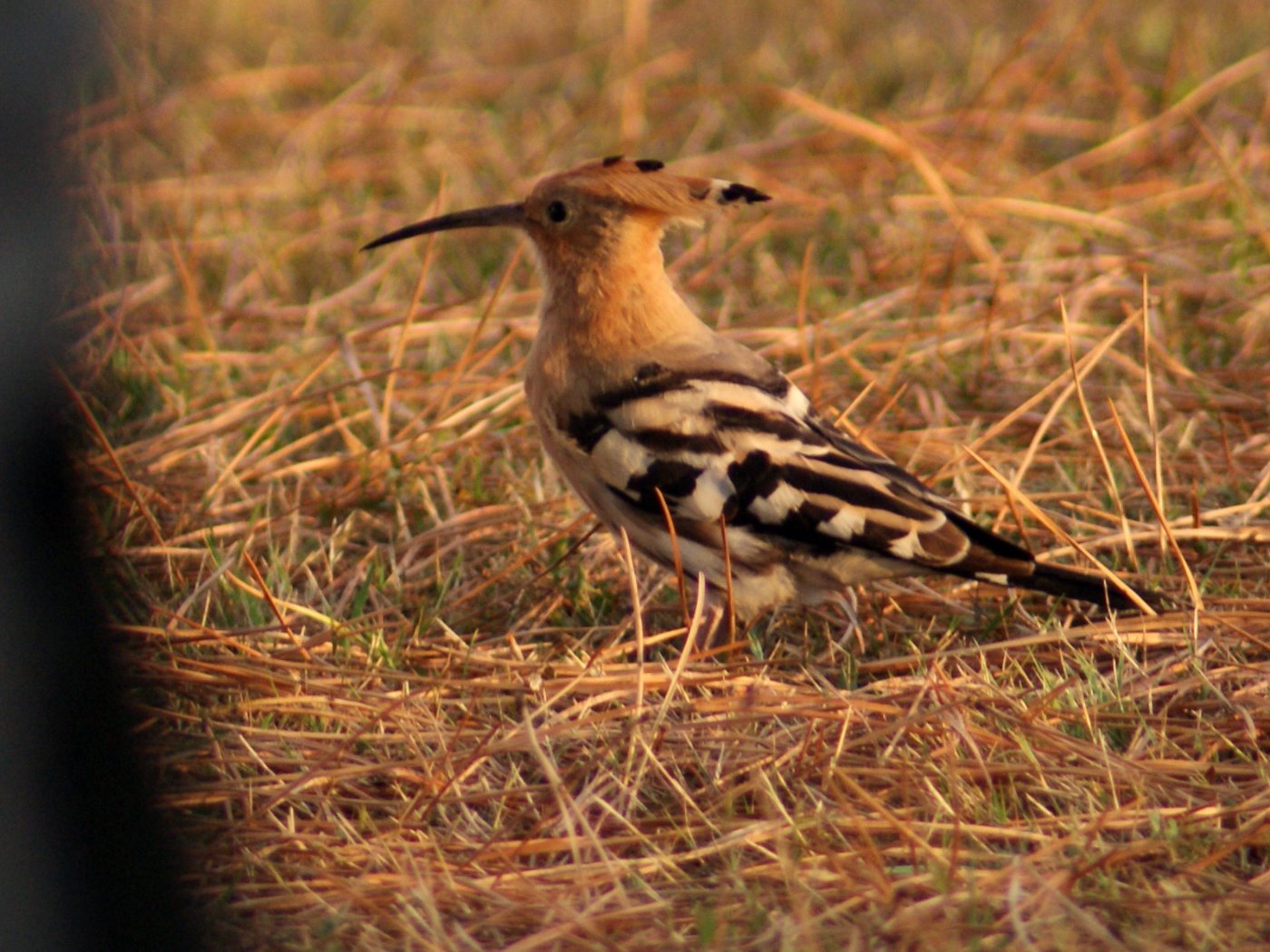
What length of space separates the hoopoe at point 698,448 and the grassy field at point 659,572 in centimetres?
15

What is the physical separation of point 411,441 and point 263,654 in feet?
3.35

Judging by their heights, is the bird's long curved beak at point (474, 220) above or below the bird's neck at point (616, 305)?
above

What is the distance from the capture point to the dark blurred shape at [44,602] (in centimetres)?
107

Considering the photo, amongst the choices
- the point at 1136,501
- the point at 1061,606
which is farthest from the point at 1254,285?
the point at 1061,606

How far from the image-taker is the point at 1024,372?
13.2 ft

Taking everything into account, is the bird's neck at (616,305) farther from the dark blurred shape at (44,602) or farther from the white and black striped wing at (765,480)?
the dark blurred shape at (44,602)

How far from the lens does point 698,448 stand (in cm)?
277

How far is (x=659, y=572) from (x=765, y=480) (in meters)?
0.49

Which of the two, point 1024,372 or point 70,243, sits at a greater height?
point 70,243

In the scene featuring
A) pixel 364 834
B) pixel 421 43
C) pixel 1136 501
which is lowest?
pixel 1136 501

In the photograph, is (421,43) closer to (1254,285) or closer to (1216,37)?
(1216,37)

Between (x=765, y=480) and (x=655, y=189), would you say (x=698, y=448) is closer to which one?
(x=765, y=480)

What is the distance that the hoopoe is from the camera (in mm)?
2738

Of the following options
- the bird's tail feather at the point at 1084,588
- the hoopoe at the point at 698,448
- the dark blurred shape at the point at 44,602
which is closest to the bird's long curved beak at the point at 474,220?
the hoopoe at the point at 698,448
